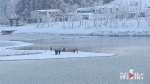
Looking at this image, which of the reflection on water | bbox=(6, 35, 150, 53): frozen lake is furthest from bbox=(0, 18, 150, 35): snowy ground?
the reflection on water

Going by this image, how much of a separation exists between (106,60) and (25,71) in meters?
6.79

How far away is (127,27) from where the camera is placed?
7425 cm

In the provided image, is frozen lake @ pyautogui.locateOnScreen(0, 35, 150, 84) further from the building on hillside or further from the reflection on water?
the building on hillside

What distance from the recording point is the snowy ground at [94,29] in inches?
2835

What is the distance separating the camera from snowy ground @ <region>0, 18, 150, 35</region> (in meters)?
72.0

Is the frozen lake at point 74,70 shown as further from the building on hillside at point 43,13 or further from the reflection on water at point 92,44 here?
the building on hillside at point 43,13

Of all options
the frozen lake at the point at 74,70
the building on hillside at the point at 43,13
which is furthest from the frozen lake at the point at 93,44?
the building on hillside at the point at 43,13

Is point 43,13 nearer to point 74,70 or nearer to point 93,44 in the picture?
point 93,44

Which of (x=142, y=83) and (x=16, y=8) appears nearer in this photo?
(x=142, y=83)

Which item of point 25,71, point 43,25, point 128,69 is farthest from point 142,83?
point 43,25

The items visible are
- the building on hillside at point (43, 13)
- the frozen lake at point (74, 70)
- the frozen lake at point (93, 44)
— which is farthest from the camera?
the building on hillside at point (43, 13)

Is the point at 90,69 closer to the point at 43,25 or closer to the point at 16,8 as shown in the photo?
the point at 43,25

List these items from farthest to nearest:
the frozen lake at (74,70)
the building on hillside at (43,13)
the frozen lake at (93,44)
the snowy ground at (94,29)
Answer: the building on hillside at (43,13) → the snowy ground at (94,29) → the frozen lake at (93,44) → the frozen lake at (74,70)

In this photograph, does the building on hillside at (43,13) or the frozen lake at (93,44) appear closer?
the frozen lake at (93,44)
